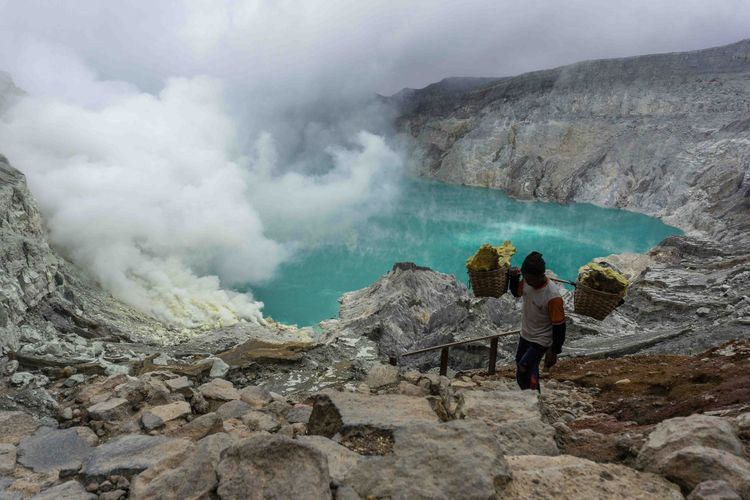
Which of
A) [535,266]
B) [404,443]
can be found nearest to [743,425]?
[535,266]

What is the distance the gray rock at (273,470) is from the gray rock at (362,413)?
0.66 metres

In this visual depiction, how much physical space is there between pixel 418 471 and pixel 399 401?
4.37ft

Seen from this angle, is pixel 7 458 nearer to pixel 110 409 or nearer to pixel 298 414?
pixel 110 409

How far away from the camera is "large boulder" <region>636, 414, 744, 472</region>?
7.79ft

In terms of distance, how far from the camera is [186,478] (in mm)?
2408

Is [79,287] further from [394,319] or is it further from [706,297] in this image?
[706,297]

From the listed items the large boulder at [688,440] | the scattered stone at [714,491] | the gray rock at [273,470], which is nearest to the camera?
the scattered stone at [714,491]

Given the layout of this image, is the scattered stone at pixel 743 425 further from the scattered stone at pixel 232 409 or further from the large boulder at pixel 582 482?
the scattered stone at pixel 232 409

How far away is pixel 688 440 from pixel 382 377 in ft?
10.9

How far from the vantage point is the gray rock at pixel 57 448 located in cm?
344

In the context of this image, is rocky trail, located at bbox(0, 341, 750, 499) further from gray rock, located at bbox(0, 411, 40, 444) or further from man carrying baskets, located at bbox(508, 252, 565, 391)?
man carrying baskets, located at bbox(508, 252, 565, 391)

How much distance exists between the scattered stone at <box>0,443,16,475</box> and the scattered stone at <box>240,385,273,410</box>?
6.02ft

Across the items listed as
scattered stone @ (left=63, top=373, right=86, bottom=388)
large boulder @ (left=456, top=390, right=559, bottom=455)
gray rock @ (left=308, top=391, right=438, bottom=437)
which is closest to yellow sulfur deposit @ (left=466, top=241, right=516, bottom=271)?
large boulder @ (left=456, top=390, right=559, bottom=455)

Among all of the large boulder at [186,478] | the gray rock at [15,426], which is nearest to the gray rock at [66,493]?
the large boulder at [186,478]
